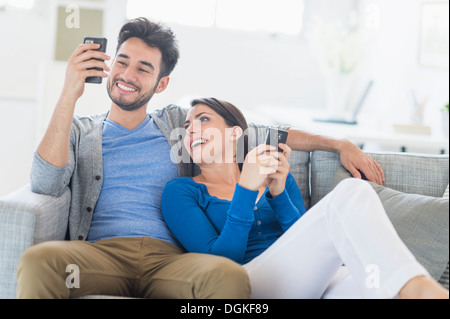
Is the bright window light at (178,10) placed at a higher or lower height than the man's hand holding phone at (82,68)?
higher

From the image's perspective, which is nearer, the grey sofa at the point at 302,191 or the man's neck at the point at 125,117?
the grey sofa at the point at 302,191

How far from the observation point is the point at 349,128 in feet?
10.5

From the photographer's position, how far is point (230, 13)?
4.56 metres

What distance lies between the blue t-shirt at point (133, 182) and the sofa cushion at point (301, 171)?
18.1 inches

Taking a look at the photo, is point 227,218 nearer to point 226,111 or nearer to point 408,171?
point 226,111

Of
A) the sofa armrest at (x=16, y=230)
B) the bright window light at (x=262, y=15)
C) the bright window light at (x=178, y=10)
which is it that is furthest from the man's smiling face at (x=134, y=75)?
the bright window light at (x=262, y=15)

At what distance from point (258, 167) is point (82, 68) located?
2.01 feet

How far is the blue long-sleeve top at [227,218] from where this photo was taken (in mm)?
1534

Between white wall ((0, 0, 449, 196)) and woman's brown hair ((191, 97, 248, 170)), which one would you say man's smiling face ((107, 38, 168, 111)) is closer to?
woman's brown hair ((191, 97, 248, 170))

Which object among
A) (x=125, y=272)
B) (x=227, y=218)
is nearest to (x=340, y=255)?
(x=227, y=218)

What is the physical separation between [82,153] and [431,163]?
1.20 m

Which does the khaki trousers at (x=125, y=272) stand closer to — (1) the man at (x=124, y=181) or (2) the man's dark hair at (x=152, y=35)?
(1) the man at (x=124, y=181)

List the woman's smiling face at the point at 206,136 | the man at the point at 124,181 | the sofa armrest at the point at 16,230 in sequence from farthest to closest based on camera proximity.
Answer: the woman's smiling face at the point at 206,136
the sofa armrest at the point at 16,230
the man at the point at 124,181

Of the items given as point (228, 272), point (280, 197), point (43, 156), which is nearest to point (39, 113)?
point (43, 156)
